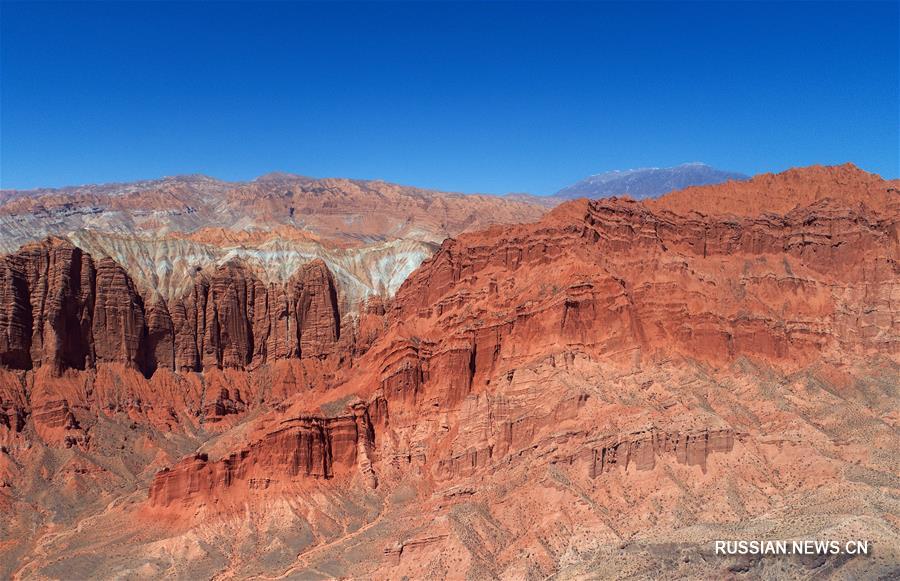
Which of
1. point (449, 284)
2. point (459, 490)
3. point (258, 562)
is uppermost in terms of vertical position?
point (449, 284)

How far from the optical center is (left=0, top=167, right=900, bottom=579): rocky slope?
3622 inches

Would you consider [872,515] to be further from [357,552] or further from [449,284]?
[449,284]

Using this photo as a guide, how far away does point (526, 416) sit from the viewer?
108 meters

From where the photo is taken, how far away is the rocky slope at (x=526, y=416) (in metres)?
92.0

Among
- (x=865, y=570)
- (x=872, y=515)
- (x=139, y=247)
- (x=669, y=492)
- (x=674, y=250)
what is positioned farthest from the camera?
(x=139, y=247)

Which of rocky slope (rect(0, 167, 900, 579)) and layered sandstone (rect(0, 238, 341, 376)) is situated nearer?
rocky slope (rect(0, 167, 900, 579))

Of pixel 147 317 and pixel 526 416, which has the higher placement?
pixel 147 317

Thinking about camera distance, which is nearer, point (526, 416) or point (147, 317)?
point (526, 416)

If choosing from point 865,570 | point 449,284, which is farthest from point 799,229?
point 865,570

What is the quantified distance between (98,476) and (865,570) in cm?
9508

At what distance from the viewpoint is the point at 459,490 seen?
334ft

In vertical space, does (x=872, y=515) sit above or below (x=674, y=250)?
below

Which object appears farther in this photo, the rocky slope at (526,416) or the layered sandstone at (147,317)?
the layered sandstone at (147,317)

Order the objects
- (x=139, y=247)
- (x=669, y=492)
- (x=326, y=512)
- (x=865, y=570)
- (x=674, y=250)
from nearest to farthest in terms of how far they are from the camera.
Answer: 1. (x=865, y=570)
2. (x=669, y=492)
3. (x=326, y=512)
4. (x=674, y=250)
5. (x=139, y=247)
